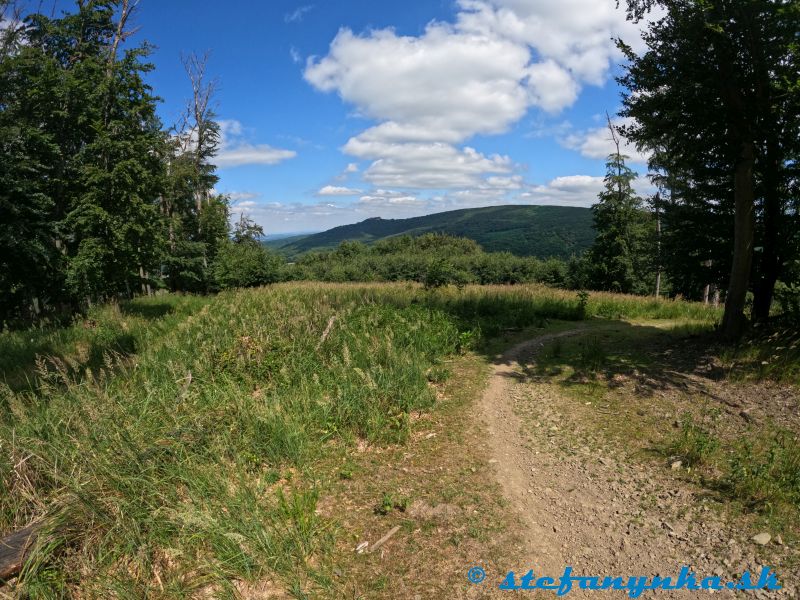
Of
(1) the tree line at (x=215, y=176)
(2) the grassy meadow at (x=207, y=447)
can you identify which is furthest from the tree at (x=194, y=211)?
(2) the grassy meadow at (x=207, y=447)

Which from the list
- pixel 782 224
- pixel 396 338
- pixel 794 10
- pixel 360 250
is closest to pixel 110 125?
pixel 396 338

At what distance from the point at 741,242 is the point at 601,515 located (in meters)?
6.72

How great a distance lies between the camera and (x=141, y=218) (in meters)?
15.0

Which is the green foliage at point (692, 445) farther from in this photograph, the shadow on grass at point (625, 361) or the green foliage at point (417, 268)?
the green foliage at point (417, 268)

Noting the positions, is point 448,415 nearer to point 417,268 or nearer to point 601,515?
point 601,515

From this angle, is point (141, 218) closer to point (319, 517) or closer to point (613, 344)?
point (319, 517)

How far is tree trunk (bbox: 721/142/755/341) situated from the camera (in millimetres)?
7625

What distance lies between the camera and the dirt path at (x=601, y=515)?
357 centimetres

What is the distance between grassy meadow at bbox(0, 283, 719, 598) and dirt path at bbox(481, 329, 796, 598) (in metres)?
1.75

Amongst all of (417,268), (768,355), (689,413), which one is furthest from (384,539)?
(417,268)

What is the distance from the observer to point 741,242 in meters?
7.97

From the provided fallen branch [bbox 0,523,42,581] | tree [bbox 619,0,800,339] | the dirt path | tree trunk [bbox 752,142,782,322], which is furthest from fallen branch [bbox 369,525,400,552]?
tree trunk [bbox 752,142,782,322]

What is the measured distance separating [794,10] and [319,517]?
9025 mm

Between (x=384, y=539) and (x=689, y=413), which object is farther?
(x=689, y=413)
